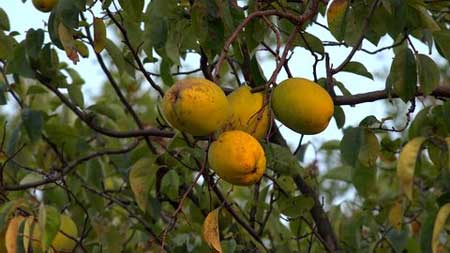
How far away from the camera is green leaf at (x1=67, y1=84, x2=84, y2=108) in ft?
7.60

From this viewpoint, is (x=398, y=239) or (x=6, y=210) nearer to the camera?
(x=6, y=210)

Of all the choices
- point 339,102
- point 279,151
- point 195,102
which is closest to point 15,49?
point 279,151

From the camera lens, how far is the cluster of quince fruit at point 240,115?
1.26 meters

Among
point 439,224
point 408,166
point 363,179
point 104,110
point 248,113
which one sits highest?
point 248,113

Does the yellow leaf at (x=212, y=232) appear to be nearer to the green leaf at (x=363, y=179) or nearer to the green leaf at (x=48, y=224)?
the green leaf at (x=48, y=224)

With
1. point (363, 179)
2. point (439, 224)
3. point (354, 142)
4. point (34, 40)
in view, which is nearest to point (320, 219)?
point (363, 179)

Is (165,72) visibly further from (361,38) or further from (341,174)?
(341,174)

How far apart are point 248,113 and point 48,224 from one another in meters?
0.43

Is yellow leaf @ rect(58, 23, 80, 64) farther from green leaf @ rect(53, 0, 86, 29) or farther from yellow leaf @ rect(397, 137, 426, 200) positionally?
yellow leaf @ rect(397, 137, 426, 200)

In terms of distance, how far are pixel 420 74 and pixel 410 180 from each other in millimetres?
399

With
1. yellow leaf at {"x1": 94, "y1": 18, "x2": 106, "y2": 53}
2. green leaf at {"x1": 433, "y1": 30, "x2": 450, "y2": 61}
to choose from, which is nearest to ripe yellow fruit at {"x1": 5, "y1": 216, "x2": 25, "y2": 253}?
yellow leaf at {"x1": 94, "y1": 18, "x2": 106, "y2": 53}

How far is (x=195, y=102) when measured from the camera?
1250 mm

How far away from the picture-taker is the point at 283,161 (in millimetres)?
1853

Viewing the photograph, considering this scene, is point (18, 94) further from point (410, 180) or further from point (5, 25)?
point (410, 180)
